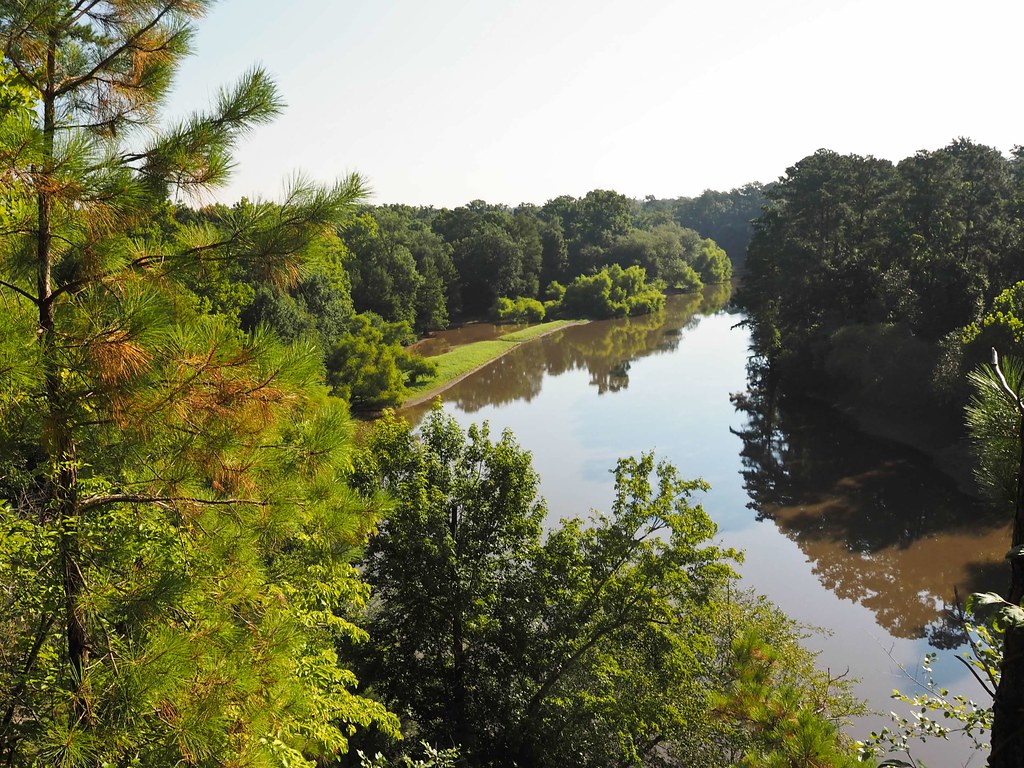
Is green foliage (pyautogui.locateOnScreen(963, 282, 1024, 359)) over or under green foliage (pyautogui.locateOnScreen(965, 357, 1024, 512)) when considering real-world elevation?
under

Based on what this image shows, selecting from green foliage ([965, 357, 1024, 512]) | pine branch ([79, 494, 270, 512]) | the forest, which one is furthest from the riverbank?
green foliage ([965, 357, 1024, 512])

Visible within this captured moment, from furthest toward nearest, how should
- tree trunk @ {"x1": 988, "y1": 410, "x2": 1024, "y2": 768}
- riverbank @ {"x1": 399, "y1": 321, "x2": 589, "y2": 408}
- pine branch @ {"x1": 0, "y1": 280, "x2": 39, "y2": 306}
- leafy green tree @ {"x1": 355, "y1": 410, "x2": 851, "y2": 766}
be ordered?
riverbank @ {"x1": 399, "y1": 321, "x2": 589, "y2": 408}, leafy green tree @ {"x1": 355, "y1": 410, "x2": 851, "y2": 766}, pine branch @ {"x1": 0, "y1": 280, "x2": 39, "y2": 306}, tree trunk @ {"x1": 988, "y1": 410, "x2": 1024, "y2": 768}

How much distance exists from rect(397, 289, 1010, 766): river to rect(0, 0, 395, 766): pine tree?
1069 cm

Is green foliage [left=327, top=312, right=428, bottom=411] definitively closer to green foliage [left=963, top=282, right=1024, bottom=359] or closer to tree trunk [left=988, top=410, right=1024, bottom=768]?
green foliage [left=963, top=282, right=1024, bottom=359]

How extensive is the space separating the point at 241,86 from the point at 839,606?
16.0 meters

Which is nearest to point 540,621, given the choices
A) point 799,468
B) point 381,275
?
point 799,468

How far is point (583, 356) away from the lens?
44469mm

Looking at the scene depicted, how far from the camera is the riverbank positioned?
34759 mm

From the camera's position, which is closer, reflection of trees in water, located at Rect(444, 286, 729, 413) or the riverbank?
the riverbank

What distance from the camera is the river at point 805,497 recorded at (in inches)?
562

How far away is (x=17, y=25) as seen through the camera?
12.9 feet

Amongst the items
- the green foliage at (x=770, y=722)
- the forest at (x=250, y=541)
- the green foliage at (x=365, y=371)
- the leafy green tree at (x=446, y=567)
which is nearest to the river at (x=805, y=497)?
the green foliage at (x=365, y=371)

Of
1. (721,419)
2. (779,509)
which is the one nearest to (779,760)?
(779,509)

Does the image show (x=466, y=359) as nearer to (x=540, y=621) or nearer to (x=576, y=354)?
(x=576, y=354)
